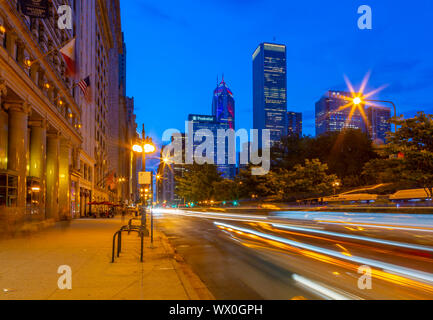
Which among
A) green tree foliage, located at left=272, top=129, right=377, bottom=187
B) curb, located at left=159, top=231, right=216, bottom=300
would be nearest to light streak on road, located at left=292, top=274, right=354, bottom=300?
curb, located at left=159, top=231, right=216, bottom=300

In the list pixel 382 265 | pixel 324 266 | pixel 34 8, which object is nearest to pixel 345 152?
pixel 34 8

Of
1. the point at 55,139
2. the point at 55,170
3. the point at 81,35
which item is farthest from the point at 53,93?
the point at 81,35

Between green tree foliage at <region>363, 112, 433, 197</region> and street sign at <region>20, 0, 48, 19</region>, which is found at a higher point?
street sign at <region>20, 0, 48, 19</region>

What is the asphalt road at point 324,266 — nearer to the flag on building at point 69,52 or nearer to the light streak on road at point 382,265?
the light streak on road at point 382,265

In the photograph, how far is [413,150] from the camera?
26.3 metres

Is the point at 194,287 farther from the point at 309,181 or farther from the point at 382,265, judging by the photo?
the point at 309,181

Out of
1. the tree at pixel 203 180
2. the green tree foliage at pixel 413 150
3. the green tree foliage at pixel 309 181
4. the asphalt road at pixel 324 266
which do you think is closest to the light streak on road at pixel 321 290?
the asphalt road at pixel 324 266

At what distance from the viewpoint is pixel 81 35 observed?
49812 millimetres

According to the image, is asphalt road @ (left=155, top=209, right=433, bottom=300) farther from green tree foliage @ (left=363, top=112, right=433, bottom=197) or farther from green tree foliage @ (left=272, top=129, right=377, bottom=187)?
green tree foliage @ (left=272, top=129, right=377, bottom=187)

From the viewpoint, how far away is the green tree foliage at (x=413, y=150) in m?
25.8

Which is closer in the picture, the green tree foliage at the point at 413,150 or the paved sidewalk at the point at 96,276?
the paved sidewalk at the point at 96,276

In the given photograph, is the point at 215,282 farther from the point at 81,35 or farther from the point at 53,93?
the point at 81,35

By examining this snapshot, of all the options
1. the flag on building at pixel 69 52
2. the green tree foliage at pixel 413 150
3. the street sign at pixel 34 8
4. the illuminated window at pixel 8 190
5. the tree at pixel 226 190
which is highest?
the street sign at pixel 34 8

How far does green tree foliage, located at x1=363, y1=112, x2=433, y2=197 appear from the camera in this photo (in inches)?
1016
